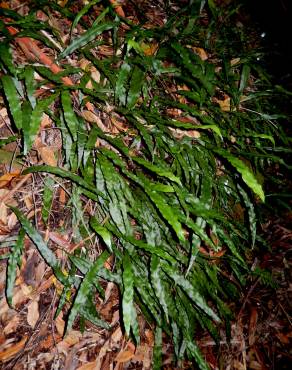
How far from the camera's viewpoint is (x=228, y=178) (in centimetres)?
140

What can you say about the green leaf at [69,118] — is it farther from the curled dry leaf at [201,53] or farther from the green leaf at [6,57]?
Answer: the curled dry leaf at [201,53]

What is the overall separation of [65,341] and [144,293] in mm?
360

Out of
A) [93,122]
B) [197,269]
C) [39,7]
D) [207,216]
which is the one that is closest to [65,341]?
[197,269]

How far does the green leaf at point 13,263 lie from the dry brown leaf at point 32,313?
0.09 meters

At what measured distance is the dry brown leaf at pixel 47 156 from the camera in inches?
41.4

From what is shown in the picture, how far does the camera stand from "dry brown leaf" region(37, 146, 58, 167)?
3.45 feet

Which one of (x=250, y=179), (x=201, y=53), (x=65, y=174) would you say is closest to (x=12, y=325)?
(x=65, y=174)

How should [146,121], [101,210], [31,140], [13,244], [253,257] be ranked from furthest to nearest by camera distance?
[253,257]
[146,121]
[101,210]
[13,244]
[31,140]

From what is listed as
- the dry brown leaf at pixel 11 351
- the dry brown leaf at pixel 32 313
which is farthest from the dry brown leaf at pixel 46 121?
the dry brown leaf at pixel 11 351

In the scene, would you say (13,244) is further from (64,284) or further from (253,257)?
(253,257)

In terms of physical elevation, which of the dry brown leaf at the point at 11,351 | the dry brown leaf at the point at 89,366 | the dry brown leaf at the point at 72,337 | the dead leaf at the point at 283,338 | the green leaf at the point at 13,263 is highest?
the green leaf at the point at 13,263

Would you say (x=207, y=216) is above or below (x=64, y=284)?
above

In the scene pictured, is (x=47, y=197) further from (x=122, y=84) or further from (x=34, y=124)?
(x=122, y=84)

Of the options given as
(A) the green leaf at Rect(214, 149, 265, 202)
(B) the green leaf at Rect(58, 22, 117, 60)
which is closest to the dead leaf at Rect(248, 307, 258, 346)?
(A) the green leaf at Rect(214, 149, 265, 202)
